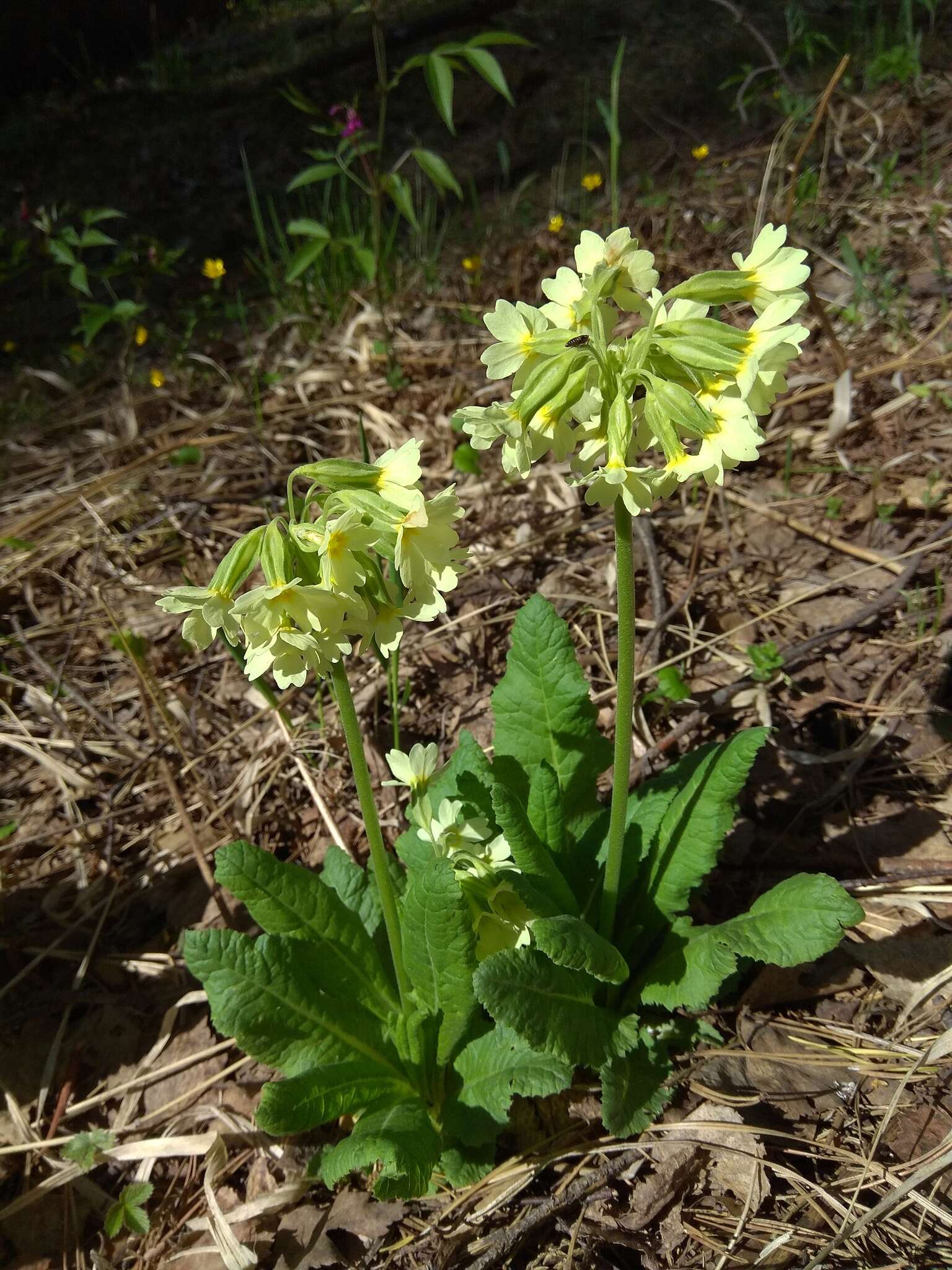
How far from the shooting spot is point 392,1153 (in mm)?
1679

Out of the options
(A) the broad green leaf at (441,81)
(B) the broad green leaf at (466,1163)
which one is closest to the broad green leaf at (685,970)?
(B) the broad green leaf at (466,1163)

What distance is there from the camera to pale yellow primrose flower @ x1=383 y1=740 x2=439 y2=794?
6.96ft

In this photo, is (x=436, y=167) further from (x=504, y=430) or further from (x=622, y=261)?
(x=504, y=430)

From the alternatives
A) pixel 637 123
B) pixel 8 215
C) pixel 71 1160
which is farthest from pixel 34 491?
pixel 637 123

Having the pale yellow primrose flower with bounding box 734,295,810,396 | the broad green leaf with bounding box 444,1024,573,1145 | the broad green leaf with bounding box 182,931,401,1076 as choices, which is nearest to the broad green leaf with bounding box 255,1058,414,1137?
the broad green leaf with bounding box 182,931,401,1076

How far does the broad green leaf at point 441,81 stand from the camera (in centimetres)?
316

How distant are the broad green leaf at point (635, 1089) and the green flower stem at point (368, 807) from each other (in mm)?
496

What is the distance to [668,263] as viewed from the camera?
175 inches

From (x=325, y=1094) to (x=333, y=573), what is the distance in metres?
1.11

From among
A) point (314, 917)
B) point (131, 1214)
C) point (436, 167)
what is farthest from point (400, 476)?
point (436, 167)

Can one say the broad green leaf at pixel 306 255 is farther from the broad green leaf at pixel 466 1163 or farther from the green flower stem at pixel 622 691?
the broad green leaf at pixel 466 1163

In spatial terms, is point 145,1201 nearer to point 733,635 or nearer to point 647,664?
point 647,664

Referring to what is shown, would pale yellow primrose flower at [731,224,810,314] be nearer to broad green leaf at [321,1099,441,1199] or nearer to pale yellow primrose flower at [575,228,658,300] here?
pale yellow primrose flower at [575,228,658,300]

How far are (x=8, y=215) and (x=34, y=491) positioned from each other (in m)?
4.11
